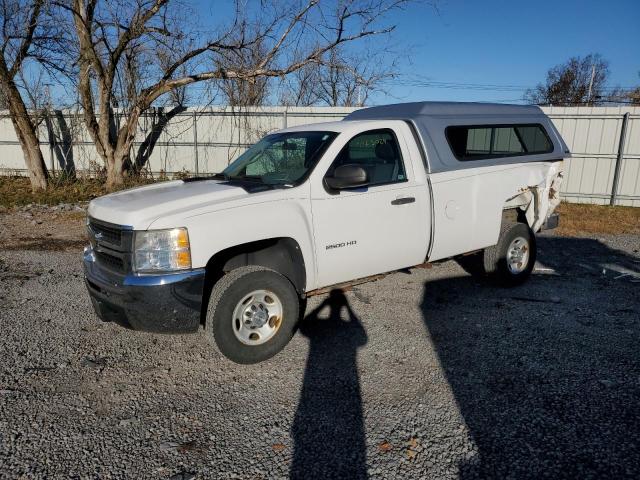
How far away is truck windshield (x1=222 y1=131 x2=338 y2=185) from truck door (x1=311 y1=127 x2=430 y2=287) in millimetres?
223

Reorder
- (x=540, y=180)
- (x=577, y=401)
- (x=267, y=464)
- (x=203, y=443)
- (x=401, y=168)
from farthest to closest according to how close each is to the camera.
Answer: (x=540, y=180)
(x=401, y=168)
(x=577, y=401)
(x=203, y=443)
(x=267, y=464)

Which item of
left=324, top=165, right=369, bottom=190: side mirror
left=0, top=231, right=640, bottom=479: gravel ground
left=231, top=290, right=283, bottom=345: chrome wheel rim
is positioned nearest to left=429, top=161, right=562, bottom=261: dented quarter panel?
left=0, top=231, right=640, bottom=479: gravel ground

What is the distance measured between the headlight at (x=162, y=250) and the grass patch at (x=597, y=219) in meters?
8.45

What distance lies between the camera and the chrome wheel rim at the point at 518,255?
19.1 feet

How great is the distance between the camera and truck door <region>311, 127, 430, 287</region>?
13.6ft

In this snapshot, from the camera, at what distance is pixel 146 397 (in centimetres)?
347

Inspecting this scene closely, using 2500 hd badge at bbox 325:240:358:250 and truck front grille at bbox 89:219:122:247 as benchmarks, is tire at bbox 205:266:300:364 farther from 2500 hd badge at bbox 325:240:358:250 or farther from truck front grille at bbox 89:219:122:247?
truck front grille at bbox 89:219:122:247

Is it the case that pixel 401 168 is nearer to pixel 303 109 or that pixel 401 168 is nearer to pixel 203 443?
pixel 203 443

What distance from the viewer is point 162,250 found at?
3508mm

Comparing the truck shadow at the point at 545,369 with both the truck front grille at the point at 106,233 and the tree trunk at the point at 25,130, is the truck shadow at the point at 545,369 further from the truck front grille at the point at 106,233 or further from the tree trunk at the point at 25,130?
the tree trunk at the point at 25,130

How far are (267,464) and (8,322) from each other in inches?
138

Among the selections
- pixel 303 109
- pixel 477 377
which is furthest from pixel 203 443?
pixel 303 109

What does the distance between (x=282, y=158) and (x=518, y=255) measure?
329 cm

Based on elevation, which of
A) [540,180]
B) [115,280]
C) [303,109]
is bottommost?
[115,280]
